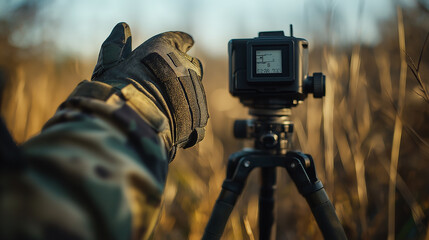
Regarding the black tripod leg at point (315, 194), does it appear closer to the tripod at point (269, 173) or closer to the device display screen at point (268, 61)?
the tripod at point (269, 173)

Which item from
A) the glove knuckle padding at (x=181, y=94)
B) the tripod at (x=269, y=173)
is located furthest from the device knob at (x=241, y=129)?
the glove knuckle padding at (x=181, y=94)

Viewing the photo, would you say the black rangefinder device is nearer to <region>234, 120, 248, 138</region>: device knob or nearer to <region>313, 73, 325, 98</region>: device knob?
<region>313, 73, 325, 98</region>: device knob

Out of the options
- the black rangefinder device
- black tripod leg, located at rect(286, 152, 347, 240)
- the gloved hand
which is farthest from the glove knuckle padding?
black tripod leg, located at rect(286, 152, 347, 240)

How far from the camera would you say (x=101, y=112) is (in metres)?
0.51

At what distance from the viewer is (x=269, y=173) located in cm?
104

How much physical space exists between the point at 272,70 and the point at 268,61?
3 cm

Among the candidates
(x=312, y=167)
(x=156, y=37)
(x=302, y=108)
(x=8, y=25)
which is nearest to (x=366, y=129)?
(x=312, y=167)

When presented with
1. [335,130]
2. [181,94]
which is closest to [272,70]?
[181,94]

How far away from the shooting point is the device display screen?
91 centimetres

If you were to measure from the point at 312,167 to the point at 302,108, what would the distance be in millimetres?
1411

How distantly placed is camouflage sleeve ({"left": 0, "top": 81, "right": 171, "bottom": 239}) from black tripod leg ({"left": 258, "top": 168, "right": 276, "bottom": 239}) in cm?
58

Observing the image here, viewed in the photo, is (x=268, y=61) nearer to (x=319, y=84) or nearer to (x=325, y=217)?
(x=319, y=84)

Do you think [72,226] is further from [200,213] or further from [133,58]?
[200,213]

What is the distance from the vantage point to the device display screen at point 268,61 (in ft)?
2.99
